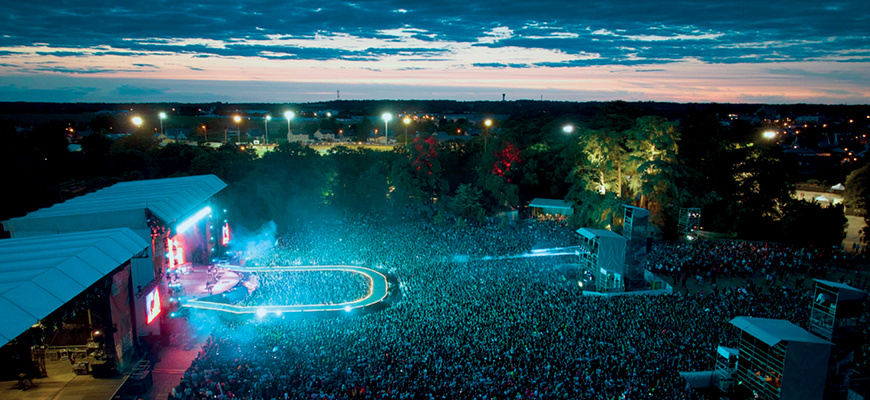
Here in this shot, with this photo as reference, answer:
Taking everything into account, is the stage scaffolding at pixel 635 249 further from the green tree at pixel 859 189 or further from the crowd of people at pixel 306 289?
the green tree at pixel 859 189

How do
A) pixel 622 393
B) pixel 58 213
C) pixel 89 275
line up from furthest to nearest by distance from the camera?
pixel 58 213 < pixel 89 275 < pixel 622 393

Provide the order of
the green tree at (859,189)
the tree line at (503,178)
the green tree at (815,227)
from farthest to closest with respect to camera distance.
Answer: the green tree at (859,189) → the tree line at (503,178) → the green tree at (815,227)

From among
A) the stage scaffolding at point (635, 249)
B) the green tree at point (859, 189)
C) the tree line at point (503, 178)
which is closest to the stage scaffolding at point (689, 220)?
the tree line at point (503, 178)

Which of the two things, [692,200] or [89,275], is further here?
[692,200]

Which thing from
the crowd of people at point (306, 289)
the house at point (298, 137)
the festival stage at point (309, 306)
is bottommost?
the festival stage at point (309, 306)

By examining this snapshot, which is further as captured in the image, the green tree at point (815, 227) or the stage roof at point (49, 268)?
the green tree at point (815, 227)

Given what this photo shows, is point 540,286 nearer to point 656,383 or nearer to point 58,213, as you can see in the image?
point 656,383

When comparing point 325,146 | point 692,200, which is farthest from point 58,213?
point 325,146
